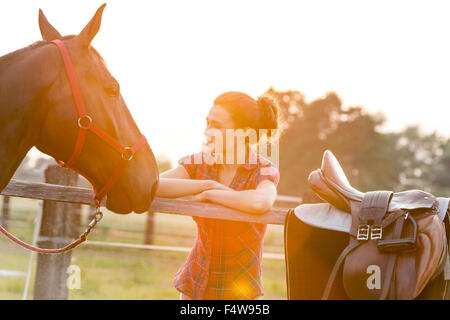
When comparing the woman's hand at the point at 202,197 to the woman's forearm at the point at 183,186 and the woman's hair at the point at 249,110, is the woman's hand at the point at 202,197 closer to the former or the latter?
the woman's forearm at the point at 183,186

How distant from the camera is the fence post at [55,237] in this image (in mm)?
3889

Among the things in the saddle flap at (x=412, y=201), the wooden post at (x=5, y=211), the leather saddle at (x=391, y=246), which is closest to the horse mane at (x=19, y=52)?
the leather saddle at (x=391, y=246)

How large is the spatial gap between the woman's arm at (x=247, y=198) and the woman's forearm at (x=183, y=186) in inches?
2.0

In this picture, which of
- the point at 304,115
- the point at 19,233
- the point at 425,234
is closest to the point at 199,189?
the point at 425,234

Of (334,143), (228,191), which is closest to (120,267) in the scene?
(228,191)

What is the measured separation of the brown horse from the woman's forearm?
0.28 metres

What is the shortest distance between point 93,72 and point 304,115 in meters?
32.9

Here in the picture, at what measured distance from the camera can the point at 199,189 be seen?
2.50 metres

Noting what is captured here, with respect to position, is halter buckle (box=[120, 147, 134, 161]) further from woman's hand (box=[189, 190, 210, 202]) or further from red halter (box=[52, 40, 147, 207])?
woman's hand (box=[189, 190, 210, 202])

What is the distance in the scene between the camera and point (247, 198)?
7.84 feet

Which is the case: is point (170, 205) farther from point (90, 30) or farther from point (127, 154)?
point (90, 30)

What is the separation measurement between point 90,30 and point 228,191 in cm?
98
